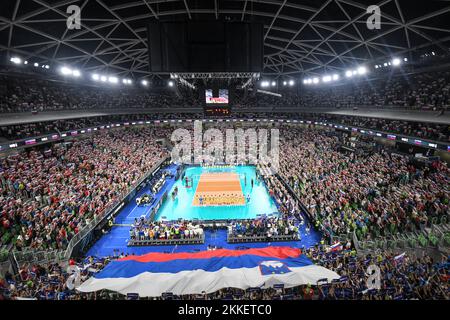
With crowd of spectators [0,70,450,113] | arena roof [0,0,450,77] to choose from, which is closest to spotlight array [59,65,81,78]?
arena roof [0,0,450,77]

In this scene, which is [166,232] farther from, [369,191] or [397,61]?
[397,61]

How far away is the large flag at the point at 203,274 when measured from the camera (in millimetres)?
9766

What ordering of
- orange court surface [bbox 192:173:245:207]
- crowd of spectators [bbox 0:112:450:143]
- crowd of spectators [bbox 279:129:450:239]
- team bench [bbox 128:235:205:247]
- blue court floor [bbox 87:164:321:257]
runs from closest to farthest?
crowd of spectators [bbox 279:129:450:239] < blue court floor [bbox 87:164:321:257] < team bench [bbox 128:235:205:247] < crowd of spectators [bbox 0:112:450:143] < orange court surface [bbox 192:173:245:207]

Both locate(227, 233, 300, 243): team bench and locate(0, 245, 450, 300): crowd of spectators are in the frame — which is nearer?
locate(0, 245, 450, 300): crowd of spectators

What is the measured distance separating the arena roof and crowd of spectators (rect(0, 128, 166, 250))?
41.7 ft

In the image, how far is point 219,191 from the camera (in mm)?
31125

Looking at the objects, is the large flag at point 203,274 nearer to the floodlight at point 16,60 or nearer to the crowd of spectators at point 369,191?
the crowd of spectators at point 369,191

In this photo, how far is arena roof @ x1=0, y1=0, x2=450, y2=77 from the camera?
21250 mm

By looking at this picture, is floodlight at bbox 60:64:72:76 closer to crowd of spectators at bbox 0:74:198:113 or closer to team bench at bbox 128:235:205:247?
crowd of spectators at bbox 0:74:198:113

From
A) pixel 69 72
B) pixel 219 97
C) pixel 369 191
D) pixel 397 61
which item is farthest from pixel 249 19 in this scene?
pixel 69 72

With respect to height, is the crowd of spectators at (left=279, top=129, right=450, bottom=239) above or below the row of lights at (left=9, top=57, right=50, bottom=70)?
below

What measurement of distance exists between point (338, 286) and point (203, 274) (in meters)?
5.85
